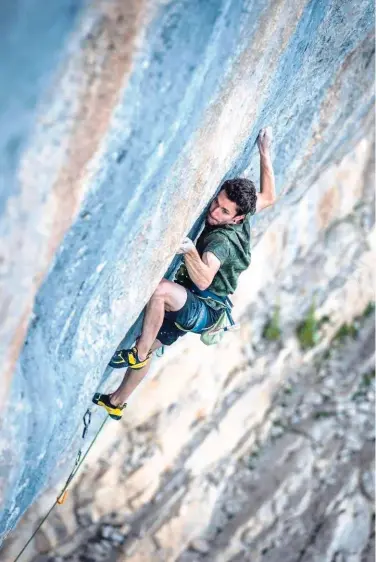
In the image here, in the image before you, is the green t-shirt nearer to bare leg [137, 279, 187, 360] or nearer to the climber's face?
the climber's face

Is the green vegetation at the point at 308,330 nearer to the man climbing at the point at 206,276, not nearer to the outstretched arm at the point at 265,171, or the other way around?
the outstretched arm at the point at 265,171

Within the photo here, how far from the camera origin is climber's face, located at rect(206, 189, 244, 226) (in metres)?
4.74

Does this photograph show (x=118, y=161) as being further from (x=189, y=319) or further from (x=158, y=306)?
(x=189, y=319)

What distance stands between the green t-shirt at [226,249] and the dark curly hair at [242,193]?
21cm

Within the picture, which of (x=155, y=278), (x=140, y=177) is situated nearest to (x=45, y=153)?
(x=140, y=177)

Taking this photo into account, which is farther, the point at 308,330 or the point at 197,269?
the point at 308,330

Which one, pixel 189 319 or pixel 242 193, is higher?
pixel 242 193

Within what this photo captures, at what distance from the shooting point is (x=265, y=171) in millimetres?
5324

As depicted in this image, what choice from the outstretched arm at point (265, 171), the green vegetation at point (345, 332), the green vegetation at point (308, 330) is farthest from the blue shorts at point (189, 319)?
the green vegetation at point (345, 332)

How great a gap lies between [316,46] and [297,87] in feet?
1.42

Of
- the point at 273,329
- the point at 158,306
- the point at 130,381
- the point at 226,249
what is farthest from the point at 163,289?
the point at 273,329

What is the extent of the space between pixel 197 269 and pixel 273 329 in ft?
20.2

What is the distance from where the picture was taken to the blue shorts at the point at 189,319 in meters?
4.82

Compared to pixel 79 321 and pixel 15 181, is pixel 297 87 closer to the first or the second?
pixel 79 321
